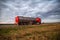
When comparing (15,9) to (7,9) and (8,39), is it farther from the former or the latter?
(8,39)

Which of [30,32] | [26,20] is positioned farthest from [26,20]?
[30,32]

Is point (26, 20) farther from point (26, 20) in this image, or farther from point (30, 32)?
point (30, 32)

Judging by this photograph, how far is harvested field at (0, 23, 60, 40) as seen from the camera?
7.00ft

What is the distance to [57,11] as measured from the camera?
7.95ft

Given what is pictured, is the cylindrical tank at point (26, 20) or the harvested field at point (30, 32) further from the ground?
the cylindrical tank at point (26, 20)

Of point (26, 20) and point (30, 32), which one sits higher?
point (26, 20)

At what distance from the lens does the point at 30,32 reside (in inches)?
87.6

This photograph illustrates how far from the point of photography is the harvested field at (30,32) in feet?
7.00

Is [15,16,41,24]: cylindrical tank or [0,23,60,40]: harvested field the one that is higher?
[15,16,41,24]: cylindrical tank

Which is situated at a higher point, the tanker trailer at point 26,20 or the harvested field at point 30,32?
the tanker trailer at point 26,20

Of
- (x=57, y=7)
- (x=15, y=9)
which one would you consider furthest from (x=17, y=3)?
(x=57, y=7)

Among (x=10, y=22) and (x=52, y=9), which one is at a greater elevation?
(x=52, y=9)

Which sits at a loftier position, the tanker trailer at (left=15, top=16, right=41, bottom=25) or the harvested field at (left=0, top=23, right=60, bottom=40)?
the tanker trailer at (left=15, top=16, right=41, bottom=25)

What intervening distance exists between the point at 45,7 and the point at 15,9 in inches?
21.2
